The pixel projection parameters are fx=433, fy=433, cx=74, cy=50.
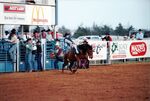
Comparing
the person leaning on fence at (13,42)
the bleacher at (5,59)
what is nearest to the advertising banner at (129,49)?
the person leaning on fence at (13,42)

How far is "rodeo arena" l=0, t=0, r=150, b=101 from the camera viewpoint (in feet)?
46.5

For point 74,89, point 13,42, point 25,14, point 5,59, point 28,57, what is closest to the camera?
point 74,89

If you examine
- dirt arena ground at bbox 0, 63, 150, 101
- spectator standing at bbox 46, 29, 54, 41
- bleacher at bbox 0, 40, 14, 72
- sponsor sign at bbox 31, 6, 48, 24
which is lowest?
dirt arena ground at bbox 0, 63, 150, 101

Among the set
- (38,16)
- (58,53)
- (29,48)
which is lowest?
(58,53)

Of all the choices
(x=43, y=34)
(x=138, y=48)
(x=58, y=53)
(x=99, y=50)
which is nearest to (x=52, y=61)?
(x=58, y=53)

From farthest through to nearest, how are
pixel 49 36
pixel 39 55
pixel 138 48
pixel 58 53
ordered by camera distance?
pixel 138 48 < pixel 49 36 < pixel 58 53 < pixel 39 55

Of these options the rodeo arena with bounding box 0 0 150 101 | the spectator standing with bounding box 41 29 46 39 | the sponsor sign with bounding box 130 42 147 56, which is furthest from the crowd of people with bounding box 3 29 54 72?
the sponsor sign with bounding box 130 42 147 56

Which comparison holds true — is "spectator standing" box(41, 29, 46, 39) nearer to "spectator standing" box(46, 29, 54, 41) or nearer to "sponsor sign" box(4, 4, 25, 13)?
"spectator standing" box(46, 29, 54, 41)

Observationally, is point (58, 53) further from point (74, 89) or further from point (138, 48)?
point (74, 89)

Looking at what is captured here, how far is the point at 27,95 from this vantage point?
1286cm

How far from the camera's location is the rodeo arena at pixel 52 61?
14174mm

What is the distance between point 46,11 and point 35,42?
294cm

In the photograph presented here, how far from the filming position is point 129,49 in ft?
96.4

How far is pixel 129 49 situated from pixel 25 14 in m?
8.83
